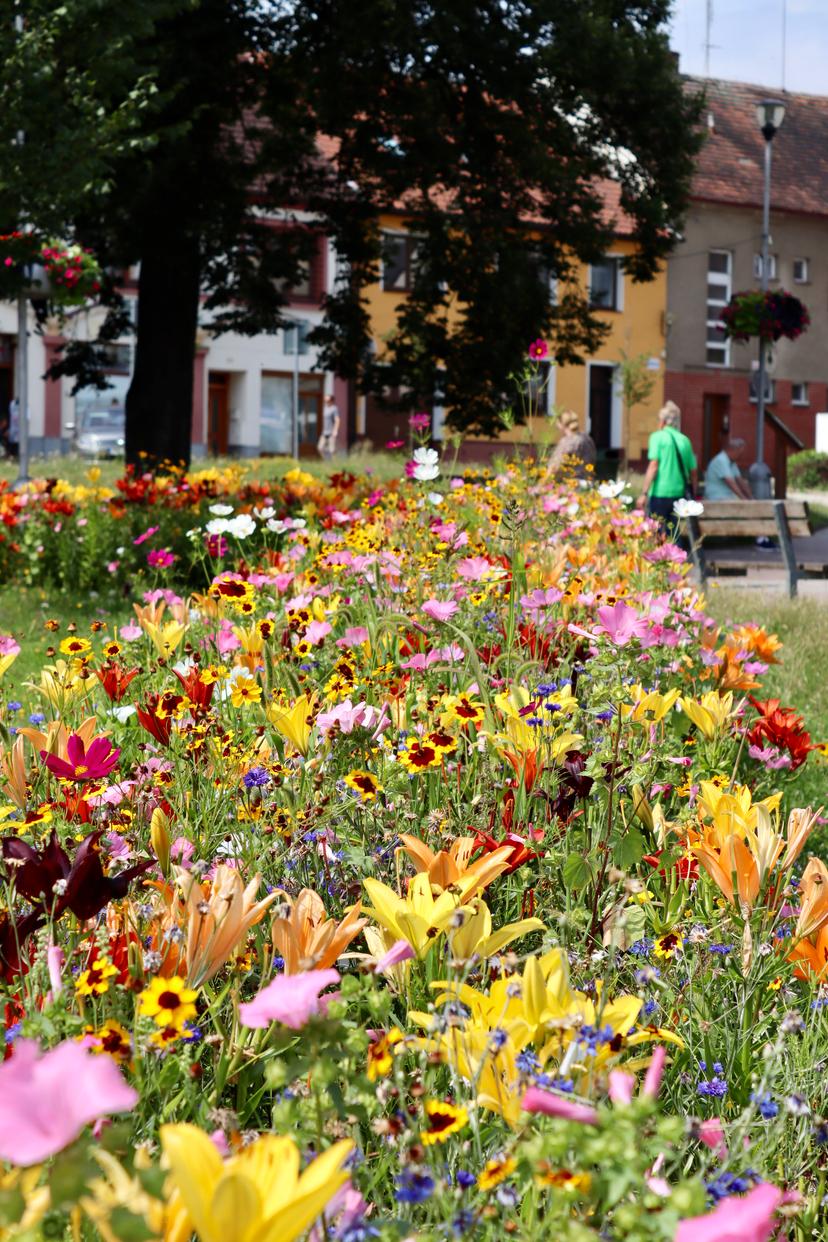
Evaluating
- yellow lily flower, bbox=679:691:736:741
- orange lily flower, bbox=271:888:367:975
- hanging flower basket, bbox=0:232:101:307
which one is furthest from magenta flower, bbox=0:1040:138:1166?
hanging flower basket, bbox=0:232:101:307

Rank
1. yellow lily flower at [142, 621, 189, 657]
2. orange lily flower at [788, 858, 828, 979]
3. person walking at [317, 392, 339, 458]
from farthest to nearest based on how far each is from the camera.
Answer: person walking at [317, 392, 339, 458] → yellow lily flower at [142, 621, 189, 657] → orange lily flower at [788, 858, 828, 979]

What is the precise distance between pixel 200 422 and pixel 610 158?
2435cm

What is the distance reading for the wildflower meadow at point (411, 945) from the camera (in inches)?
38.5

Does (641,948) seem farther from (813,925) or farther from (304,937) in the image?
(304,937)

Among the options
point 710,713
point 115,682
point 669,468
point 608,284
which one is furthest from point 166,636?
point 608,284

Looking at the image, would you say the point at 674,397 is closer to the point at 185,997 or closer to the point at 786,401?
the point at 786,401

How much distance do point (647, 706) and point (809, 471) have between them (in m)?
37.8

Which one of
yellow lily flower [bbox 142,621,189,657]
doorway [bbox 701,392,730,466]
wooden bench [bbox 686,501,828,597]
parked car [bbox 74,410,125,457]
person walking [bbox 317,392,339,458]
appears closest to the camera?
yellow lily flower [bbox 142,621,189,657]

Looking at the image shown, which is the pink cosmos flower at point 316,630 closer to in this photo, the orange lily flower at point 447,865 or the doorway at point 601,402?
the orange lily flower at point 447,865

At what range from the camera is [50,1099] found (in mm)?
754

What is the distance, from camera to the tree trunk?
50.7 ft

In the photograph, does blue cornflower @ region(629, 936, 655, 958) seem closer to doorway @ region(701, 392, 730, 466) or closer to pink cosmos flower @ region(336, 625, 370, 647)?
pink cosmos flower @ region(336, 625, 370, 647)

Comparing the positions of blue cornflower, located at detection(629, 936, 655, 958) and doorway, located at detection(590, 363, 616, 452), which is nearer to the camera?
blue cornflower, located at detection(629, 936, 655, 958)

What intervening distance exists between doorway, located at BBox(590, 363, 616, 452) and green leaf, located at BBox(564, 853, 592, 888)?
4177 cm
